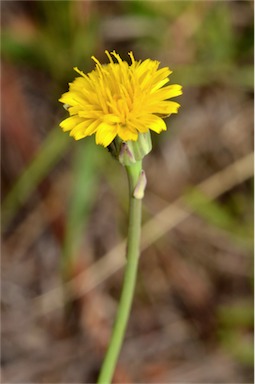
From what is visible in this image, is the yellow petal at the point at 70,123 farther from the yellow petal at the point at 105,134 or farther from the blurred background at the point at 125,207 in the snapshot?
the blurred background at the point at 125,207

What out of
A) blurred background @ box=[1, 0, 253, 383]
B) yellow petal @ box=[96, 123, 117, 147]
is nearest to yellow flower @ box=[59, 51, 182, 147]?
yellow petal @ box=[96, 123, 117, 147]

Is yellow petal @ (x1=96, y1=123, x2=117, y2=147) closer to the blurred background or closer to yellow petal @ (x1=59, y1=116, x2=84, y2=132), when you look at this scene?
yellow petal @ (x1=59, y1=116, x2=84, y2=132)

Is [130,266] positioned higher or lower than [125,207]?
lower

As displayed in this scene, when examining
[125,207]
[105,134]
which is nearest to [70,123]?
[105,134]

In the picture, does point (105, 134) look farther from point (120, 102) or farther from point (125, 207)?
point (125, 207)

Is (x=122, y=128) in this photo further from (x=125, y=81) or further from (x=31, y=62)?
(x=31, y=62)
